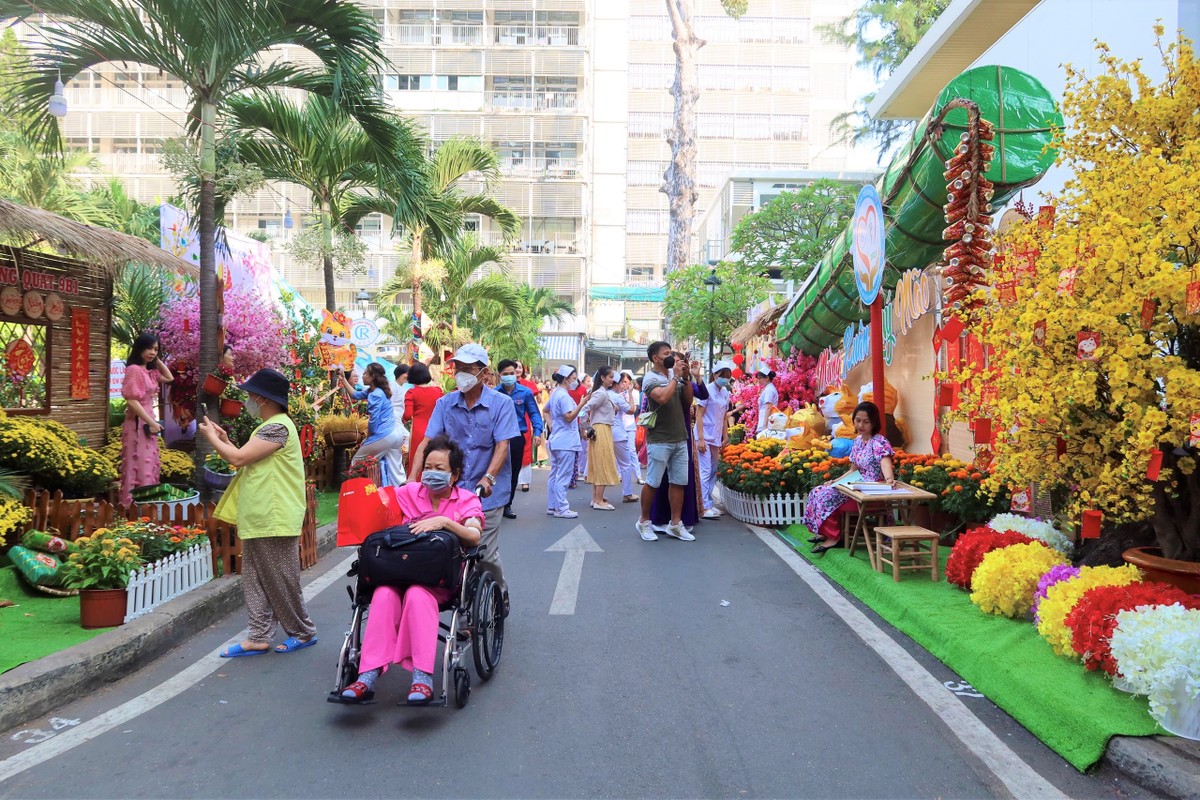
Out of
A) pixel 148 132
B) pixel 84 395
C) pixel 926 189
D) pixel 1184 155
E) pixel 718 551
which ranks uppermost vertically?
pixel 148 132

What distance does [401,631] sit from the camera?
4266mm

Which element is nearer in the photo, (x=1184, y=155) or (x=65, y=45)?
(x=1184, y=155)

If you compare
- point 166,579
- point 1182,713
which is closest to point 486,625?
point 166,579

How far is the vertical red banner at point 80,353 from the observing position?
9938mm

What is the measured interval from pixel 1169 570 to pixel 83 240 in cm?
945

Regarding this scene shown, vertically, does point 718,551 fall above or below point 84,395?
below

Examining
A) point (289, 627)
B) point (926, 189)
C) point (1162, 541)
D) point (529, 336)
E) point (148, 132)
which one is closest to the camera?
point (1162, 541)

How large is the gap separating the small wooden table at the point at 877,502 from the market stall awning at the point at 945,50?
854 cm

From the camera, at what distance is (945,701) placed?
445 centimetres

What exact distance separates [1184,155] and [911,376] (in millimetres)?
7142

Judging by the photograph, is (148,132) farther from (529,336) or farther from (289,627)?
(289,627)

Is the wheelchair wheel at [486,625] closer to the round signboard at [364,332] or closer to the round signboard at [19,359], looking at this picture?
the round signboard at [19,359]

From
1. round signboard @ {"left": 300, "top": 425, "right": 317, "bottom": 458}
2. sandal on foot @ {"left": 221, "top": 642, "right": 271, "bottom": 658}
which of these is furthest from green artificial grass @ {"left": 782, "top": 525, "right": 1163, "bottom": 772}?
round signboard @ {"left": 300, "top": 425, "right": 317, "bottom": 458}

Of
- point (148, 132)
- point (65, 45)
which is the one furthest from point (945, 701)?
point (148, 132)
